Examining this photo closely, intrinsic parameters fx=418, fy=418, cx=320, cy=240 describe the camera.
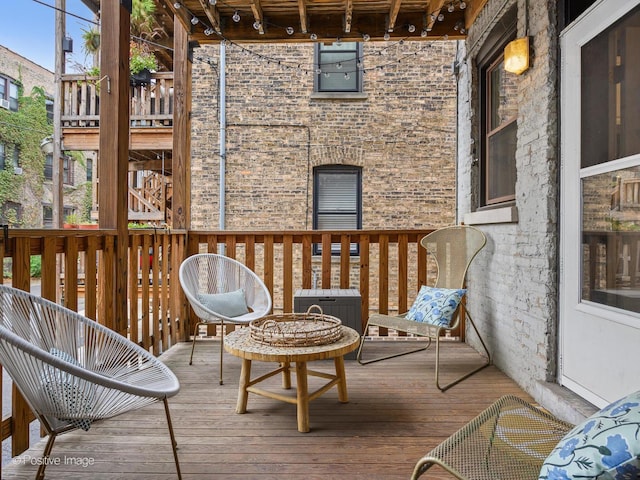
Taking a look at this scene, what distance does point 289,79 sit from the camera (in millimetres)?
6215

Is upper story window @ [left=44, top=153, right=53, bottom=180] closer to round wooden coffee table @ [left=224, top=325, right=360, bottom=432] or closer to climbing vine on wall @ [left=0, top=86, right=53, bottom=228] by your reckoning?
climbing vine on wall @ [left=0, top=86, right=53, bottom=228]

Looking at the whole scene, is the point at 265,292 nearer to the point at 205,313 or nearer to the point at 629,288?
the point at 205,313

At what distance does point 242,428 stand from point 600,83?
2390mm

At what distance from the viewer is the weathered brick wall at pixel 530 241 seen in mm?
2279

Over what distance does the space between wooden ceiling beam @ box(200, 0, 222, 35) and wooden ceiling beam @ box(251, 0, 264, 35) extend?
0.32 metres

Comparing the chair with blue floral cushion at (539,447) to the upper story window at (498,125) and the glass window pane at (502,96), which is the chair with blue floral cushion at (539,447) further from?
the glass window pane at (502,96)

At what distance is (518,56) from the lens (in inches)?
98.8

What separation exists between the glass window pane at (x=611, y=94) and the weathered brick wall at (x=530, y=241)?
239mm

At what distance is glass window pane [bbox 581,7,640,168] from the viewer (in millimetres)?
1750

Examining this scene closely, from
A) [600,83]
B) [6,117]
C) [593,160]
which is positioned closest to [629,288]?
[593,160]

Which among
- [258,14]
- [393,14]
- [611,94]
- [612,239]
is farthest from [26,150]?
[612,239]

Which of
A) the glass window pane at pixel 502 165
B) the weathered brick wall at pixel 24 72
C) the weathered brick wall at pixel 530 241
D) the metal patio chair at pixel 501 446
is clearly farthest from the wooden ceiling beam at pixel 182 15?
the weathered brick wall at pixel 24 72

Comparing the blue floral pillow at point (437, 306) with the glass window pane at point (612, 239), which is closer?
the glass window pane at point (612, 239)

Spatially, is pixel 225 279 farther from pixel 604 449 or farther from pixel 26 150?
pixel 26 150
